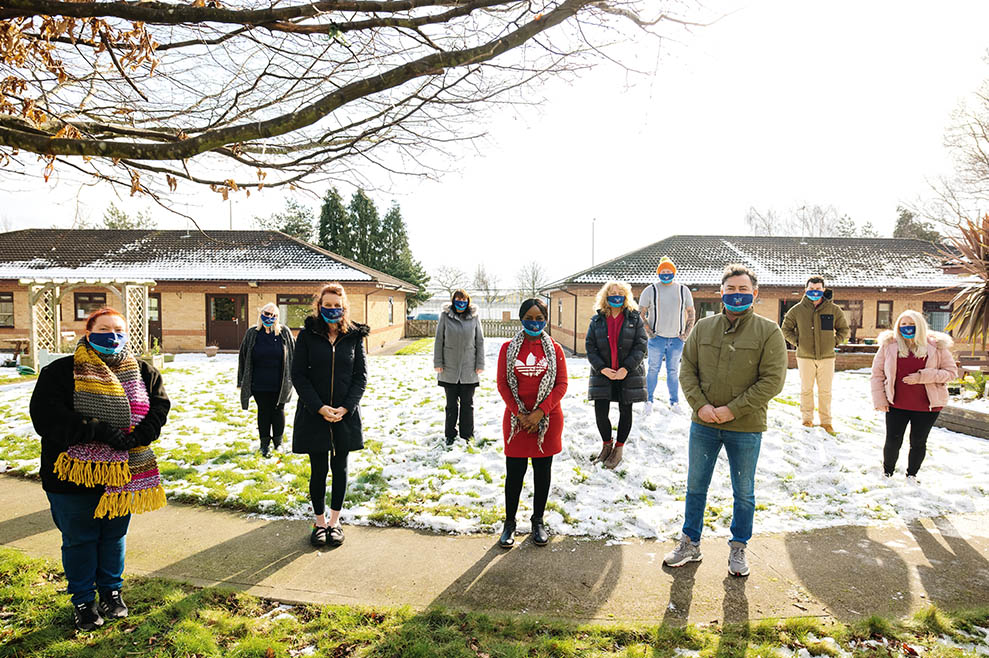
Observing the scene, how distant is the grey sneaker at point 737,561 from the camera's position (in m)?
3.62

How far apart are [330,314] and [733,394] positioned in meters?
3.03

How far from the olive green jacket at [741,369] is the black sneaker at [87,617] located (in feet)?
13.1

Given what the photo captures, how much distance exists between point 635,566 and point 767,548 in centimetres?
117

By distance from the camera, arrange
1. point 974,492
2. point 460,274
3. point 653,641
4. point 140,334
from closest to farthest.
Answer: point 653,641, point 974,492, point 140,334, point 460,274

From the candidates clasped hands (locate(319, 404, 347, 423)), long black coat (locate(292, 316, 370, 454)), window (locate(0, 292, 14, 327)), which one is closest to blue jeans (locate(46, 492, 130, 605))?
→ long black coat (locate(292, 316, 370, 454))

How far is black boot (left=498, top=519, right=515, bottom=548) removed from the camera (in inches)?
160

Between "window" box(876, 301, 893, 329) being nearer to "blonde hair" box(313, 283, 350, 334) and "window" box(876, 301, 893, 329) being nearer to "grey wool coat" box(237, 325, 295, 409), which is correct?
"grey wool coat" box(237, 325, 295, 409)

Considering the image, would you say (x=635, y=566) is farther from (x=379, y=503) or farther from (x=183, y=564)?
(x=183, y=564)

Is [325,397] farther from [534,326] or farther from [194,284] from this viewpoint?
[194,284]

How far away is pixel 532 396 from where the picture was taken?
4.18m

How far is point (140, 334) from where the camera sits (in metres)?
16.1

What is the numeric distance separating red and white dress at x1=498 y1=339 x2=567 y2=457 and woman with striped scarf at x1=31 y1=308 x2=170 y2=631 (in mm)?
2394

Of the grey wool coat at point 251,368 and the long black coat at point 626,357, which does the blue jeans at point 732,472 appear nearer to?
the long black coat at point 626,357

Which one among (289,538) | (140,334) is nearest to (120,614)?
(289,538)
